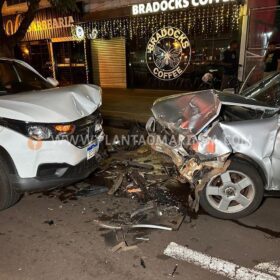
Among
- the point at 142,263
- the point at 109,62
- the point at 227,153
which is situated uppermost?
the point at 227,153

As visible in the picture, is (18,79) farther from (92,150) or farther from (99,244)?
(99,244)

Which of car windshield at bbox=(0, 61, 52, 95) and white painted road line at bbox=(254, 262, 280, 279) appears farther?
car windshield at bbox=(0, 61, 52, 95)

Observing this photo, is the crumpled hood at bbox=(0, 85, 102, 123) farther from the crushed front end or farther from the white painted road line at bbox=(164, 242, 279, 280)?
the white painted road line at bbox=(164, 242, 279, 280)

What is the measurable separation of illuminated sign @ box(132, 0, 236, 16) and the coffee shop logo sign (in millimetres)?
964

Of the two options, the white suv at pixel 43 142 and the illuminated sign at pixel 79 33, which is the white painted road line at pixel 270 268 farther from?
the illuminated sign at pixel 79 33

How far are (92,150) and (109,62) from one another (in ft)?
36.3

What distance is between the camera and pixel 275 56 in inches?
356

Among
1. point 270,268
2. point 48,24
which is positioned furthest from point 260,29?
point 48,24

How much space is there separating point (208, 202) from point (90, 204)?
1513 mm

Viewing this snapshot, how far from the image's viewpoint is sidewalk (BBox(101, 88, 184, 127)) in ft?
28.6

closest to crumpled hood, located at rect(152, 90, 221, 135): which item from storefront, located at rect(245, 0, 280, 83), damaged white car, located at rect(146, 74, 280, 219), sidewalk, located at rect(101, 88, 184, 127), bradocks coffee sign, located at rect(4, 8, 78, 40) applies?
damaged white car, located at rect(146, 74, 280, 219)

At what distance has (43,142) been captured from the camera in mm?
3498

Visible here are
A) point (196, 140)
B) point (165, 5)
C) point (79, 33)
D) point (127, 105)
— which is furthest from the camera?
point (79, 33)

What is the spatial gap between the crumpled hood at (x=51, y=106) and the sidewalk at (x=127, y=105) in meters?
4.04
